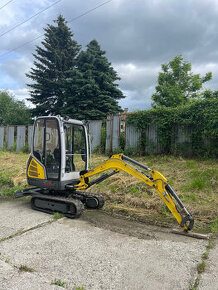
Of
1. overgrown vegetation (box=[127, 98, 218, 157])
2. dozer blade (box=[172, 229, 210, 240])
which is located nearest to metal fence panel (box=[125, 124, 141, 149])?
overgrown vegetation (box=[127, 98, 218, 157])

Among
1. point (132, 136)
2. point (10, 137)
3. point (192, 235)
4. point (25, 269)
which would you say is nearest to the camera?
point (25, 269)

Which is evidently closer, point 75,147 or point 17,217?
point 17,217

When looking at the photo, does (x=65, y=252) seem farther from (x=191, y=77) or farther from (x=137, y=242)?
(x=191, y=77)

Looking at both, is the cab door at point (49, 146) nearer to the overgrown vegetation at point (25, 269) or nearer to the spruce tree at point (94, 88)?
the overgrown vegetation at point (25, 269)

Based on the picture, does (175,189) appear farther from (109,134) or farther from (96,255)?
(109,134)

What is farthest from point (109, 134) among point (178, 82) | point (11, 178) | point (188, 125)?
point (178, 82)

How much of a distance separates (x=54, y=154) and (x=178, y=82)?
2195 cm

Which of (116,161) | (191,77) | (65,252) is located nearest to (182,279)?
(65,252)

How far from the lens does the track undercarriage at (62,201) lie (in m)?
5.30

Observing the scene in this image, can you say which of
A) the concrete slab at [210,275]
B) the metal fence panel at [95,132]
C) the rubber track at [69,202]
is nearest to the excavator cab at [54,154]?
the rubber track at [69,202]

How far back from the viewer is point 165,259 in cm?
341

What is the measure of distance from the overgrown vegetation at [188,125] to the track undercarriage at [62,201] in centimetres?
491

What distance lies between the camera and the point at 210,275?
2.99m

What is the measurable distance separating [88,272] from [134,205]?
10.3ft
